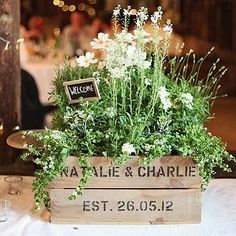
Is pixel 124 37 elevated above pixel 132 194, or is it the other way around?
pixel 124 37

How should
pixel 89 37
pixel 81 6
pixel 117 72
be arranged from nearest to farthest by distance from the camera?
pixel 117 72 < pixel 89 37 < pixel 81 6

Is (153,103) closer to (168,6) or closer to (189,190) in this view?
(189,190)

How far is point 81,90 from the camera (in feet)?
5.08

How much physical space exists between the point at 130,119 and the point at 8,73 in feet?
3.62

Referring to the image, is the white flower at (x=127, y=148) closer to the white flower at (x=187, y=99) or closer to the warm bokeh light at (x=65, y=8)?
the white flower at (x=187, y=99)

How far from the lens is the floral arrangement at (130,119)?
1501 mm

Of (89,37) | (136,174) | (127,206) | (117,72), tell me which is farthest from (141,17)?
(89,37)

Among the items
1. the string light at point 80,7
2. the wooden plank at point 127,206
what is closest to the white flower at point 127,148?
the wooden plank at point 127,206

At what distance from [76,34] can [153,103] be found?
432 centimetres

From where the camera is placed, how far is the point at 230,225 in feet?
5.18

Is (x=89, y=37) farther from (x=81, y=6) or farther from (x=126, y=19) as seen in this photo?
(x=126, y=19)

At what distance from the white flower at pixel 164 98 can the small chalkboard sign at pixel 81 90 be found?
0.60 ft

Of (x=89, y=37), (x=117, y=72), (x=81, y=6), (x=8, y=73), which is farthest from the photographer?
(x=81, y=6)

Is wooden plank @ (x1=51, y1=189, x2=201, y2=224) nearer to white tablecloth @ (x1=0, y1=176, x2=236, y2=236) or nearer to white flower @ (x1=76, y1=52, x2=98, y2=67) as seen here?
white tablecloth @ (x1=0, y1=176, x2=236, y2=236)
